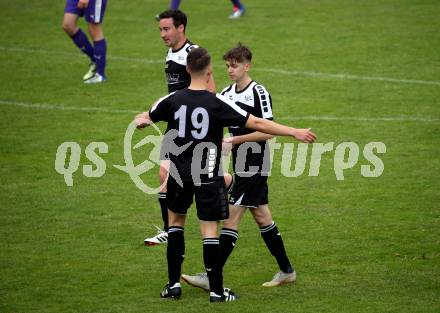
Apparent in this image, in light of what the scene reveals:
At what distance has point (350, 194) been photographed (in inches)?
459

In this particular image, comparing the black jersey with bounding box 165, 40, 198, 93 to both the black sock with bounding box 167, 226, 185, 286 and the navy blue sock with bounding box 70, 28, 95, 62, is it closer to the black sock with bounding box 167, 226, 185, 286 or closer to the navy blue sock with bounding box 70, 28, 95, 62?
the black sock with bounding box 167, 226, 185, 286

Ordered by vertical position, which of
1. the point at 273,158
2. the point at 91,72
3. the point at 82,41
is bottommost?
the point at 273,158

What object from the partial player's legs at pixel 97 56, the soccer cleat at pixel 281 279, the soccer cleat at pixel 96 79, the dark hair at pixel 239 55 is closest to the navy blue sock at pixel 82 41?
the partial player's legs at pixel 97 56

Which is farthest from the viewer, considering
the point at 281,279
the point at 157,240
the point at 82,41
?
the point at 82,41

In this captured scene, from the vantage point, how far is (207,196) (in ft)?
26.5

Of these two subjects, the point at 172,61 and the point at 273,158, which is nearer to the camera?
the point at 172,61

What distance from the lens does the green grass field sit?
859 centimetres

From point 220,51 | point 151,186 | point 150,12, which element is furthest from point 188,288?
point 150,12

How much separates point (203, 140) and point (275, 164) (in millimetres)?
5194

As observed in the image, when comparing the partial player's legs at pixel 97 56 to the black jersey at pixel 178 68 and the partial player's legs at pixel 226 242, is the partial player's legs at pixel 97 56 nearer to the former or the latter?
the black jersey at pixel 178 68

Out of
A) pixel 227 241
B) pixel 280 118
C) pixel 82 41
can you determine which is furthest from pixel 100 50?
pixel 227 241

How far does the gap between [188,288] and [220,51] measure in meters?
10.1

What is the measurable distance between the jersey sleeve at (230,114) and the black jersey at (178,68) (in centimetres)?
233

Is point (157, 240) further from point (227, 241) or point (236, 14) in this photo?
point (236, 14)
